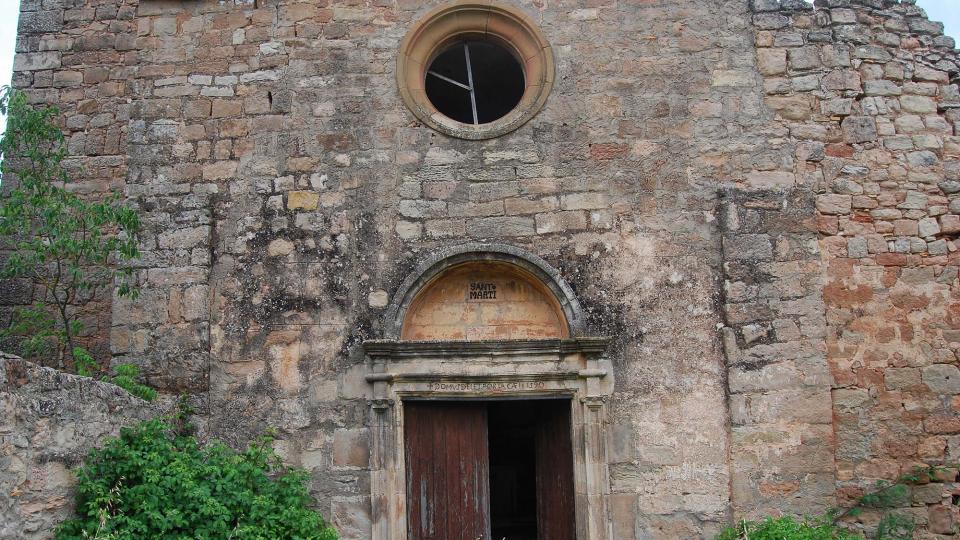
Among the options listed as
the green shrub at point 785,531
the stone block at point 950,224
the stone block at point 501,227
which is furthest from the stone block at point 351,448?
the stone block at point 950,224

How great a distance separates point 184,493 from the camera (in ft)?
19.9

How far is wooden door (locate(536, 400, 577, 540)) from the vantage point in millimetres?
7039

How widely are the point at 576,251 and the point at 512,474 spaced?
156 inches

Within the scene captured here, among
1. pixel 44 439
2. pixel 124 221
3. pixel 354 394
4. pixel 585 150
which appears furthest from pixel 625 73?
pixel 44 439

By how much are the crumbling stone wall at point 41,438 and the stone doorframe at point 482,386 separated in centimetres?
197

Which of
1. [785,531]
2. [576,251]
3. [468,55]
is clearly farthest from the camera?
[468,55]

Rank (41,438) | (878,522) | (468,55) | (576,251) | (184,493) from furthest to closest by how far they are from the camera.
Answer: (468,55), (576,251), (878,522), (184,493), (41,438)

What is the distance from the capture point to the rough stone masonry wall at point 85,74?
891 centimetres

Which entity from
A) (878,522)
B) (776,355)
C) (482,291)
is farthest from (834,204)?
(482,291)

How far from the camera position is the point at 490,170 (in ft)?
24.1

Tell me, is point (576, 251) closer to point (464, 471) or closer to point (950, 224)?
point (464, 471)

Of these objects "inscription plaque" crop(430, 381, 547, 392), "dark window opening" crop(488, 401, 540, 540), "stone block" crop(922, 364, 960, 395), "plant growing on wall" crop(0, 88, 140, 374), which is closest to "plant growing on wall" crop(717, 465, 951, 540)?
"stone block" crop(922, 364, 960, 395)

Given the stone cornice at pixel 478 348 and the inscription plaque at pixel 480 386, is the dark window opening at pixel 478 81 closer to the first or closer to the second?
the stone cornice at pixel 478 348

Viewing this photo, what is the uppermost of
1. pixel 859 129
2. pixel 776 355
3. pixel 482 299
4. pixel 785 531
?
pixel 859 129
